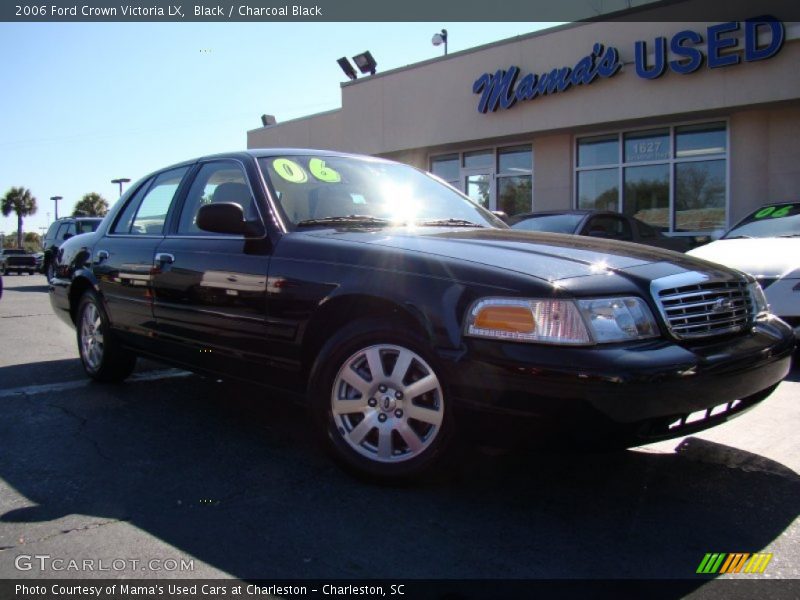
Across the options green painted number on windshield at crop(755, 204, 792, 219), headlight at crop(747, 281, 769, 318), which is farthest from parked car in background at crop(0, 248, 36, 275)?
headlight at crop(747, 281, 769, 318)

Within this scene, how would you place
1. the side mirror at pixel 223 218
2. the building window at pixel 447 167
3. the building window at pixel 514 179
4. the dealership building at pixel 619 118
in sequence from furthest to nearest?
the building window at pixel 447 167, the building window at pixel 514 179, the dealership building at pixel 619 118, the side mirror at pixel 223 218

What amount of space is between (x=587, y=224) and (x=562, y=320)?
254 inches

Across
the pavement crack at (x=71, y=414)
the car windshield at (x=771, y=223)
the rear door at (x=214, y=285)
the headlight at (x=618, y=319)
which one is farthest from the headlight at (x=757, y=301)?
the car windshield at (x=771, y=223)

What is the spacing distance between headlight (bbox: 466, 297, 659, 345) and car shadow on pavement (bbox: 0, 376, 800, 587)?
73cm

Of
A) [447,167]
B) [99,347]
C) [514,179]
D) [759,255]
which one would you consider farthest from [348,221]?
[447,167]

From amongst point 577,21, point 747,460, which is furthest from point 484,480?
point 577,21

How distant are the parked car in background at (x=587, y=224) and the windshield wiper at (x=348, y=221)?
4.78 m

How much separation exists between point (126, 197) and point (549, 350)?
3.88 meters

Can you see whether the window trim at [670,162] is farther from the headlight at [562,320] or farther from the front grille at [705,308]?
the headlight at [562,320]

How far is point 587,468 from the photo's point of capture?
3244mm

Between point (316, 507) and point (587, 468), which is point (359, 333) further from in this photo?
point (587, 468)

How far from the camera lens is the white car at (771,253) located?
542 cm

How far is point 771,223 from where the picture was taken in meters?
7.36

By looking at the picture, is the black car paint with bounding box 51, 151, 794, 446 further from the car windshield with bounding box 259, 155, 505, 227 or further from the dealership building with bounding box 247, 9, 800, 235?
the dealership building with bounding box 247, 9, 800, 235
